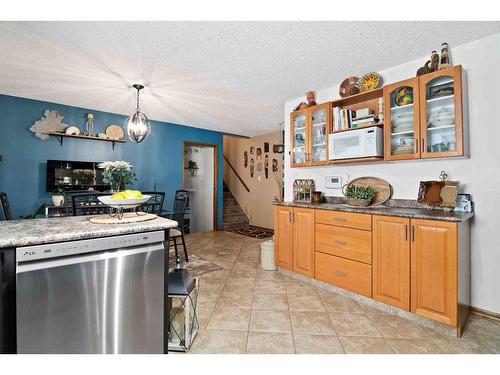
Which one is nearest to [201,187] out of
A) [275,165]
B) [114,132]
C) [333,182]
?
[275,165]

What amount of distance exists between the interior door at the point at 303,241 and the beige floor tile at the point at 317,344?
3.05 ft

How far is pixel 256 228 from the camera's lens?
619 cm

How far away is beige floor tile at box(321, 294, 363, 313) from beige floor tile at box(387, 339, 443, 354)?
45 cm

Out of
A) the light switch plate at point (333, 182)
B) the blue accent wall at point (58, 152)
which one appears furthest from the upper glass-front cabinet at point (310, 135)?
the blue accent wall at point (58, 152)

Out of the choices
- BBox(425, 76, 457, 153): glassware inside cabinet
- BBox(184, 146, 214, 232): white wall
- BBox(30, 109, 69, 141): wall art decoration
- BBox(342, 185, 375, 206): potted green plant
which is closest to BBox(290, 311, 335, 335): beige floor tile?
BBox(342, 185, 375, 206): potted green plant

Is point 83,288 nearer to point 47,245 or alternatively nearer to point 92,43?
point 47,245

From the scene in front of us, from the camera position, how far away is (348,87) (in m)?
2.74

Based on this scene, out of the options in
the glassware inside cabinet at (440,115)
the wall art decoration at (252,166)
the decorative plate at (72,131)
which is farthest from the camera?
the wall art decoration at (252,166)

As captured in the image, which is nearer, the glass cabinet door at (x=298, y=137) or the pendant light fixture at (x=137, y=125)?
the pendant light fixture at (x=137, y=125)

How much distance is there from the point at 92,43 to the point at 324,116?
2452 mm

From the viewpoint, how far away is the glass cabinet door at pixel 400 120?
223cm

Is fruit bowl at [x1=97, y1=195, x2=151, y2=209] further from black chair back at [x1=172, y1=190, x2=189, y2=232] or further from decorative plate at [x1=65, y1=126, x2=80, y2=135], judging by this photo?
decorative plate at [x1=65, y1=126, x2=80, y2=135]

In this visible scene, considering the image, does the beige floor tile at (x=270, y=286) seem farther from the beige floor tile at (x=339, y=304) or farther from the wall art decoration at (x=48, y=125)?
the wall art decoration at (x=48, y=125)

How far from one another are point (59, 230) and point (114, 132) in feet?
12.0
